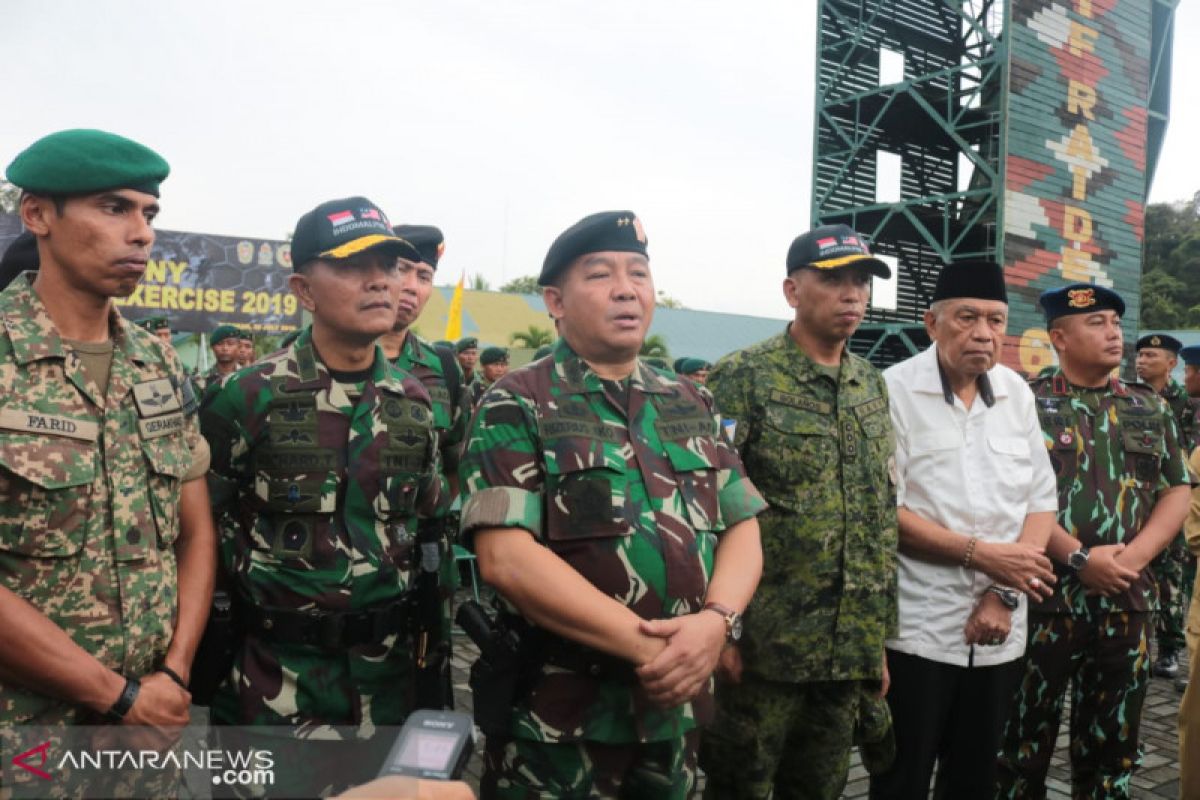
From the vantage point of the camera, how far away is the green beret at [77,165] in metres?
2.04

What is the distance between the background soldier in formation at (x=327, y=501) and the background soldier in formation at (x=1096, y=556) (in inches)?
104

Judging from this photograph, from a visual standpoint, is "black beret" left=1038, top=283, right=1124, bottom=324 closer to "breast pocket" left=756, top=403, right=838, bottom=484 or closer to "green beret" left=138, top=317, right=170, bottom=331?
"breast pocket" left=756, top=403, right=838, bottom=484

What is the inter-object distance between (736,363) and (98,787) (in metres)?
2.38

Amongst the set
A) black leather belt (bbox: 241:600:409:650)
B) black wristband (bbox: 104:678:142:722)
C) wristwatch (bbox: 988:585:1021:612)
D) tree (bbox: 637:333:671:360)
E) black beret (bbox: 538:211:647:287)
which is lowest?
black wristband (bbox: 104:678:142:722)

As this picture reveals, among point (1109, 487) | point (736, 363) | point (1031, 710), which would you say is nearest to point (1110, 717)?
point (1031, 710)

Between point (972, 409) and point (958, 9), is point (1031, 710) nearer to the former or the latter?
point (972, 409)

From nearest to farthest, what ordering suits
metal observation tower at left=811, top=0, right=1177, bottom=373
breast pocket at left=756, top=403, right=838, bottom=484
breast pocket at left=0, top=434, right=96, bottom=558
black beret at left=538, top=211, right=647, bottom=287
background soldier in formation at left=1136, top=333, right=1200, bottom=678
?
breast pocket at left=0, top=434, right=96, bottom=558 → black beret at left=538, top=211, right=647, bottom=287 → breast pocket at left=756, top=403, right=838, bottom=484 → background soldier in formation at left=1136, top=333, right=1200, bottom=678 → metal observation tower at left=811, top=0, right=1177, bottom=373

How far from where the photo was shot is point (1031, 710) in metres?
3.50

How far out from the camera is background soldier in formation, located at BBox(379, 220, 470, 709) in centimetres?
266

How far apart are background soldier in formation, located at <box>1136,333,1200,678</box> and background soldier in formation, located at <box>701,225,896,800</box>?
3.38 m

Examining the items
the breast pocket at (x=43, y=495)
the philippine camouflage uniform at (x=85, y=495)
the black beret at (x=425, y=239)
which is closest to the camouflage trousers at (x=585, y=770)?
the philippine camouflage uniform at (x=85, y=495)

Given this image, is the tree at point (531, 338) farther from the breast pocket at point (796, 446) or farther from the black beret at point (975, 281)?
the breast pocket at point (796, 446)

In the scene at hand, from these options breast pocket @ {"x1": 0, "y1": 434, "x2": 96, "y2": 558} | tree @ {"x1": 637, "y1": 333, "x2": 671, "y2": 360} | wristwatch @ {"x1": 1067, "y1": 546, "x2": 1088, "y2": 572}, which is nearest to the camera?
breast pocket @ {"x1": 0, "y1": 434, "x2": 96, "y2": 558}

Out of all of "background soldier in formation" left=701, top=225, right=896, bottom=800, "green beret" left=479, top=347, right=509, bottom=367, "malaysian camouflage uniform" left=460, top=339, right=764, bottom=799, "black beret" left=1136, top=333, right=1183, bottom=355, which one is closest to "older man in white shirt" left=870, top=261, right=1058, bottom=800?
"background soldier in formation" left=701, top=225, right=896, bottom=800
